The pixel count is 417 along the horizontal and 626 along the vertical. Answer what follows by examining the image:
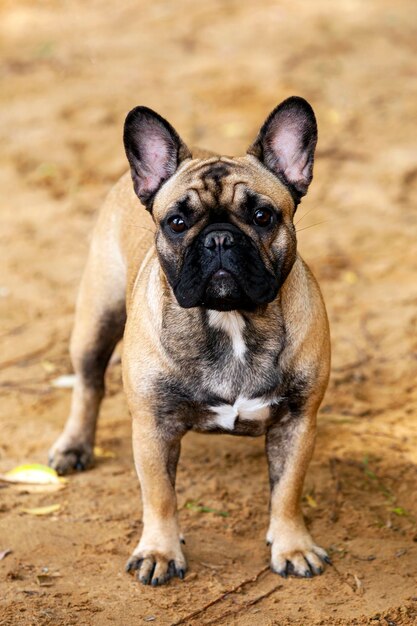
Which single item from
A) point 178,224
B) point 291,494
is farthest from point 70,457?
point 178,224

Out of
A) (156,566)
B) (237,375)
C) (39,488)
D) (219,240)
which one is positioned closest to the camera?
(219,240)

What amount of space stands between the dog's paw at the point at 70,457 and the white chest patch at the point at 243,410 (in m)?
1.35

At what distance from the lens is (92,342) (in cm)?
531

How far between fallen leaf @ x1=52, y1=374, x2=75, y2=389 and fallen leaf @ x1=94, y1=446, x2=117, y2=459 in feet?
2.43

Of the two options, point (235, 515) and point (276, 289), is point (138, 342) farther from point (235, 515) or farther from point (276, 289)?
point (235, 515)

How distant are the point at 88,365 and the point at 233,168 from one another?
5.53 ft

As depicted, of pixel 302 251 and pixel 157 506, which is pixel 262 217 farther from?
pixel 302 251

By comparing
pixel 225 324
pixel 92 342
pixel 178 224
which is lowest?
pixel 92 342

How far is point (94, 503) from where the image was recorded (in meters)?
4.85

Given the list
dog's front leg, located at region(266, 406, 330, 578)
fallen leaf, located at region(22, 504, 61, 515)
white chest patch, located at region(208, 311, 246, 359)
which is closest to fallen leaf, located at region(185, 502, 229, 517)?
dog's front leg, located at region(266, 406, 330, 578)

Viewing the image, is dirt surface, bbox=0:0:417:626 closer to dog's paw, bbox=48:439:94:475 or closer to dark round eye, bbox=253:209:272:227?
dog's paw, bbox=48:439:94:475

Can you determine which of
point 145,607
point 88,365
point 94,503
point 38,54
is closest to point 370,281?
point 88,365

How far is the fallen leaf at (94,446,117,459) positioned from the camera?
17.8 ft

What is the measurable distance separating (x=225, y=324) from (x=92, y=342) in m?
1.40
